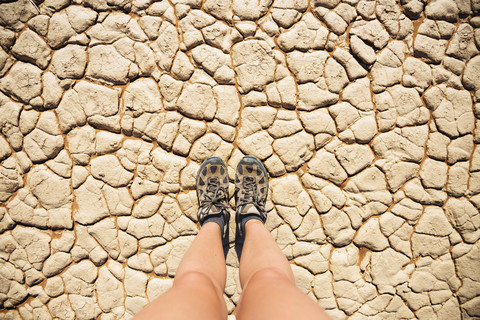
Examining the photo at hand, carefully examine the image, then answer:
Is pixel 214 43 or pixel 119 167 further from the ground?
pixel 214 43

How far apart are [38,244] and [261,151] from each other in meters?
1.71

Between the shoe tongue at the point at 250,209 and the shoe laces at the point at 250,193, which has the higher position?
the shoe laces at the point at 250,193

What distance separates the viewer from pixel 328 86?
1730 mm

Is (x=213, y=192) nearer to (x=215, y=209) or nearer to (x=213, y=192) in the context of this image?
(x=213, y=192)

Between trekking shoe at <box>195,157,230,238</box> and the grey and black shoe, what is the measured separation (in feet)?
0.32

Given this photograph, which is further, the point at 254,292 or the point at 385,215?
the point at 385,215

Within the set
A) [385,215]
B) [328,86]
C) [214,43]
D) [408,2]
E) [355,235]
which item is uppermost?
[408,2]

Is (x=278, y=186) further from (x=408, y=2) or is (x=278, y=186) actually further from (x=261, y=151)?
(x=408, y=2)

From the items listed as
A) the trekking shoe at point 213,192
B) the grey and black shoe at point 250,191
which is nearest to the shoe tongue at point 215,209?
the trekking shoe at point 213,192

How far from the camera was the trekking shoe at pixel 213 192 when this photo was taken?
5.36 ft

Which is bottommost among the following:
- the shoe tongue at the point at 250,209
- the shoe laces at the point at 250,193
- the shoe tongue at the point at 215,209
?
the shoe tongue at the point at 215,209

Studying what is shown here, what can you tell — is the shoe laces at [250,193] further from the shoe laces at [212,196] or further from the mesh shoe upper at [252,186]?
the shoe laces at [212,196]

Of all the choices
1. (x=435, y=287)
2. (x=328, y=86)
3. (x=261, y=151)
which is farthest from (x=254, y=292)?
(x=435, y=287)

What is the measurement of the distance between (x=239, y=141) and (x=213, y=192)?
0.40 meters
